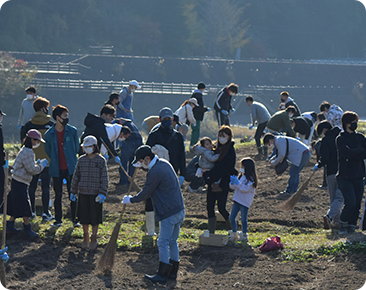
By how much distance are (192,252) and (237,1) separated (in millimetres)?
76586

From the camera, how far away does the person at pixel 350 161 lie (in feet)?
24.7

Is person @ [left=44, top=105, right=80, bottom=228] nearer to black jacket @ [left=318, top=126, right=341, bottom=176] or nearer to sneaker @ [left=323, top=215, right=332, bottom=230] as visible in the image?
black jacket @ [left=318, top=126, right=341, bottom=176]

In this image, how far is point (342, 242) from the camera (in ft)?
23.2

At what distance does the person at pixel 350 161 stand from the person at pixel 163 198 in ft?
9.78

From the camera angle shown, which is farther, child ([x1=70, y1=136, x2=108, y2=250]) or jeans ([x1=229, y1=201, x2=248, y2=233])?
jeans ([x1=229, y1=201, x2=248, y2=233])

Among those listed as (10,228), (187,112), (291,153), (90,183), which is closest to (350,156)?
(291,153)

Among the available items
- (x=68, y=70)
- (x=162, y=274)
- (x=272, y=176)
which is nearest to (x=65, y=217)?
(x=162, y=274)

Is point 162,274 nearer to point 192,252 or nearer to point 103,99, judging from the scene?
point 192,252

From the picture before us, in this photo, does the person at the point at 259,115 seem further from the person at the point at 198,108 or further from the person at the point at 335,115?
the person at the point at 335,115

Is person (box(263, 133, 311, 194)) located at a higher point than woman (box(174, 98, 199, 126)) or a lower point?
lower

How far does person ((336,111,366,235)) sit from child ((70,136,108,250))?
3.67 m

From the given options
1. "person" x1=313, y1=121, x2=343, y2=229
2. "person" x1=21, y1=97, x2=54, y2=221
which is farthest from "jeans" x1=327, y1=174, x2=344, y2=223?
"person" x1=21, y1=97, x2=54, y2=221

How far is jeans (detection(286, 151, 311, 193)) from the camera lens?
10.5 meters

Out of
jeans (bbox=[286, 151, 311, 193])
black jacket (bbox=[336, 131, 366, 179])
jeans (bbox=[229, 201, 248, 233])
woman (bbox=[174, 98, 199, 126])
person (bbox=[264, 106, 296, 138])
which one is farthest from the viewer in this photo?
woman (bbox=[174, 98, 199, 126])
